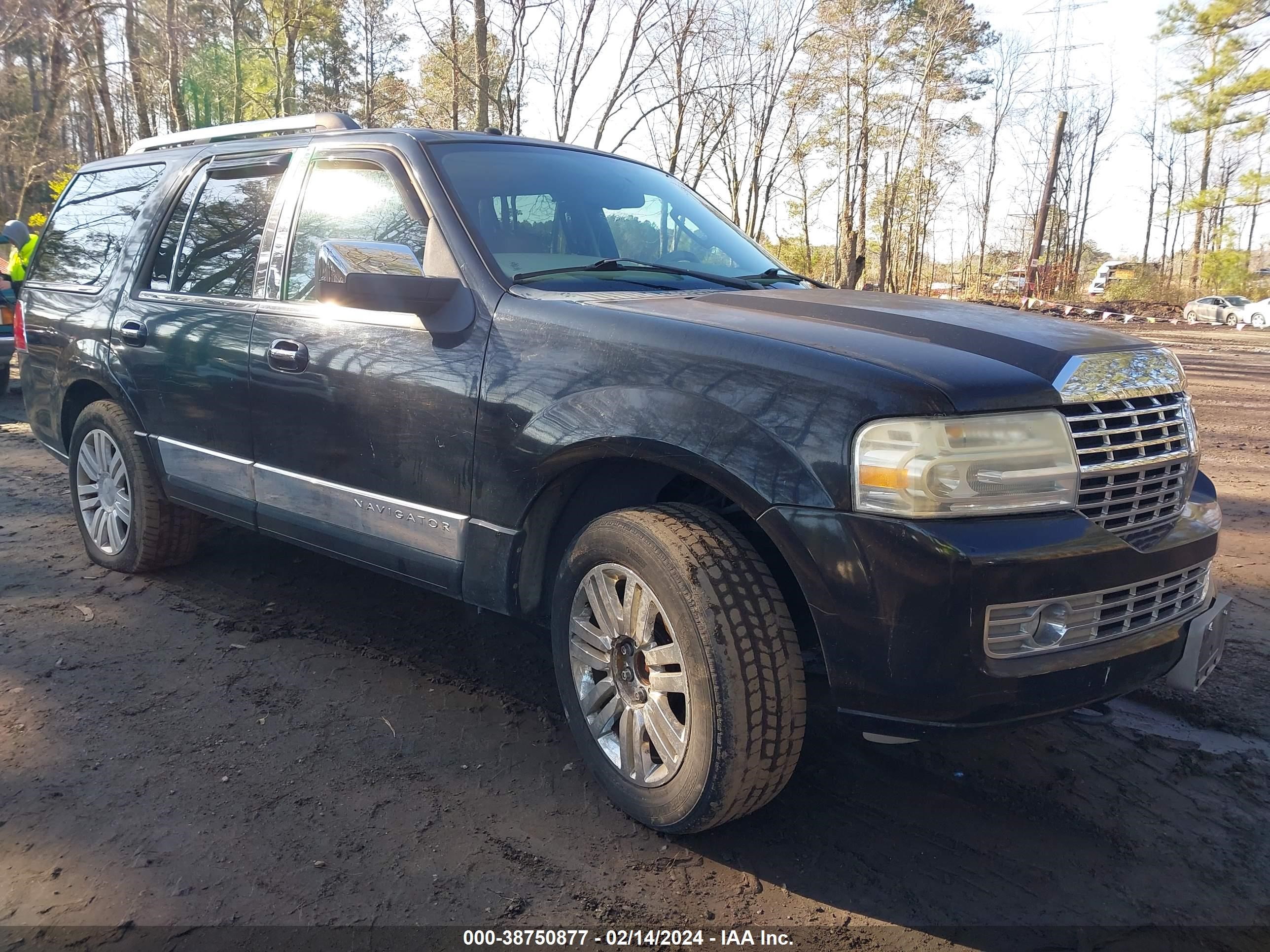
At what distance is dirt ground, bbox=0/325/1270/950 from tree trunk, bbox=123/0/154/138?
78.5ft

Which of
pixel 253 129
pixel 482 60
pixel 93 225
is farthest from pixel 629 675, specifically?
pixel 482 60

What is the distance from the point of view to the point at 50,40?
2364 centimetres

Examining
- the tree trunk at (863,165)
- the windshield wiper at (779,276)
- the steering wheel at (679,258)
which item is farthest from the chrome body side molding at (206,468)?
the tree trunk at (863,165)

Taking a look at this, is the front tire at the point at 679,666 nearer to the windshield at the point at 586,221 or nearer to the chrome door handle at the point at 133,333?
the windshield at the point at 586,221

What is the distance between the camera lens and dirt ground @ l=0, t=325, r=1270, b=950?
2250 millimetres

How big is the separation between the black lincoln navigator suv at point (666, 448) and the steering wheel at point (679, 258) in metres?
0.03

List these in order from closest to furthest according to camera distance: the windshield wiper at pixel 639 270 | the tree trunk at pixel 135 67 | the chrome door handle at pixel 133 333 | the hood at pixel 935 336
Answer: the hood at pixel 935 336, the windshield wiper at pixel 639 270, the chrome door handle at pixel 133 333, the tree trunk at pixel 135 67

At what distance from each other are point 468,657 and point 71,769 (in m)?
1.37

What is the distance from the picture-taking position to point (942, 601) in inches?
81.1


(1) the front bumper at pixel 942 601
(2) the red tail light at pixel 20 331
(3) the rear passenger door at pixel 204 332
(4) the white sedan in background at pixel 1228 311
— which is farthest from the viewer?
(4) the white sedan in background at pixel 1228 311

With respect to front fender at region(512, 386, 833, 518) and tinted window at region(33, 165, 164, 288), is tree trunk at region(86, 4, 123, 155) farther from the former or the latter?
front fender at region(512, 386, 833, 518)

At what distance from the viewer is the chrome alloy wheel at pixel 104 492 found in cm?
446

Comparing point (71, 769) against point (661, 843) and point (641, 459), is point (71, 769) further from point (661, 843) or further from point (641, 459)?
point (641, 459)

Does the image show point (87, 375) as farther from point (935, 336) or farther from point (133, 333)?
point (935, 336)
